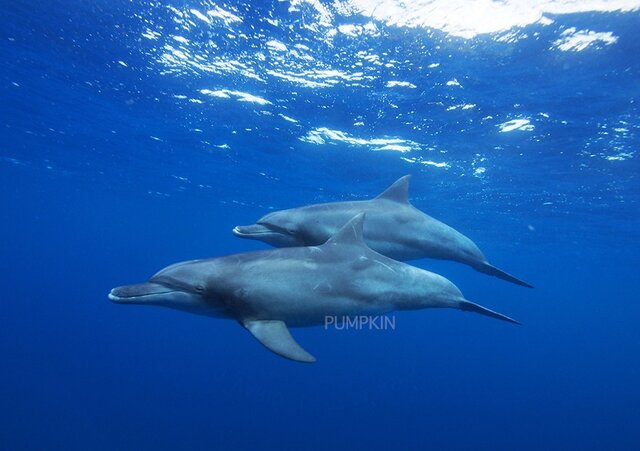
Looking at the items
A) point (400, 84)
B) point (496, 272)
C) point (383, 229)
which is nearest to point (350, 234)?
point (383, 229)

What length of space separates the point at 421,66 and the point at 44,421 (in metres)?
23.9

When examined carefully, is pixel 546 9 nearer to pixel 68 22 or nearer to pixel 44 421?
pixel 68 22

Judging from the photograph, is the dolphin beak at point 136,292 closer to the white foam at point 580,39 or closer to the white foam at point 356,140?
the white foam at point 580,39

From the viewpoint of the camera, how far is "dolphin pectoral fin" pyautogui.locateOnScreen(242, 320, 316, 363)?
5043 mm

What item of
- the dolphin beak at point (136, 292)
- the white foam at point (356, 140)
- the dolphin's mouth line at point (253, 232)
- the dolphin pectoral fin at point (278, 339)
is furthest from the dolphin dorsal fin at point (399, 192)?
the white foam at point (356, 140)

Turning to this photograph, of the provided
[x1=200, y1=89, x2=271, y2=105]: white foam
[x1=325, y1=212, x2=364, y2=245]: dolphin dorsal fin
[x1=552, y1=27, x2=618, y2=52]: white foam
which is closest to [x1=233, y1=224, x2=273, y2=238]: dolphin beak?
[x1=325, y1=212, x2=364, y2=245]: dolphin dorsal fin

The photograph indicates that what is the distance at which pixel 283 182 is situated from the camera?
31.2 m

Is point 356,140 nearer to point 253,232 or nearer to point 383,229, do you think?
point 383,229

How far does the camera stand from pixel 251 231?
7.56 m

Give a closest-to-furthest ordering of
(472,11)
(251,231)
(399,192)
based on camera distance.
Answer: (251,231)
(399,192)
(472,11)

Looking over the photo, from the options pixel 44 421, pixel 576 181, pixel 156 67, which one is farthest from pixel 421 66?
pixel 44 421

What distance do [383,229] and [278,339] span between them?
3763 mm

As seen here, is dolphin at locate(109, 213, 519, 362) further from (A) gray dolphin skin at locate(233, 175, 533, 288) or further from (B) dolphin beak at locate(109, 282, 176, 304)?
(A) gray dolphin skin at locate(233, 175, 533, 288)

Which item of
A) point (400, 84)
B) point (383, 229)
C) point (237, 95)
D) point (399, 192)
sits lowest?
point (383, 229)
